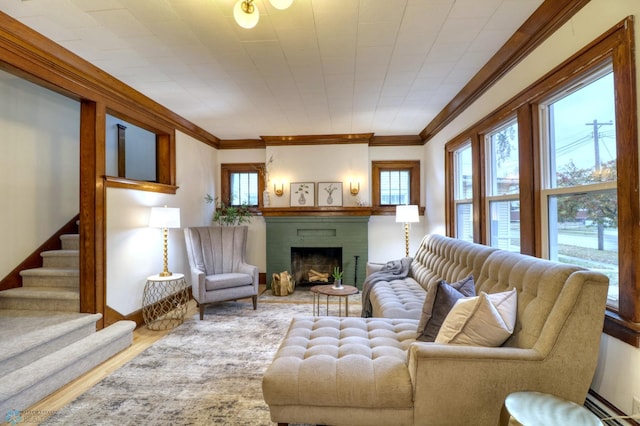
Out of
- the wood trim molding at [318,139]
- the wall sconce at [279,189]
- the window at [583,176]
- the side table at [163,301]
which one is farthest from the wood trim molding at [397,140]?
the side table at [163,301]

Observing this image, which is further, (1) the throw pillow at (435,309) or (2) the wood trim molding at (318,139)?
(2) the wood trim molding at (318,139)

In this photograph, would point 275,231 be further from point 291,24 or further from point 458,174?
point 291,24

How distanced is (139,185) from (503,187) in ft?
12.7

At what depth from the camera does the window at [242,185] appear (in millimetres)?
5638

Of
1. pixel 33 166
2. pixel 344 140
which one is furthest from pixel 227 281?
pixel 344 140

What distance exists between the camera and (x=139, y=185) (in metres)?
3.57

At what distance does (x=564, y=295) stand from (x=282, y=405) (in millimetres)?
1420

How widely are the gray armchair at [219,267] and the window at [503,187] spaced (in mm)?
2930

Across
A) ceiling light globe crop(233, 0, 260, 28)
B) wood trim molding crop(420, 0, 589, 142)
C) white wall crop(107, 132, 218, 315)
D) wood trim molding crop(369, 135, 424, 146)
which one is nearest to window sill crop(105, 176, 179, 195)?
white wall crop(107, 132, 218, 315)

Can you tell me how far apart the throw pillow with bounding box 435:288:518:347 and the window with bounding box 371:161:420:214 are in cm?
388

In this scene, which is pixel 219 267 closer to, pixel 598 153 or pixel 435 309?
pixel 435 309

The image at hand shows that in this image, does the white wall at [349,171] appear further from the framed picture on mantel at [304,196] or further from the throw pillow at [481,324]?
the throw pillow at [481,324]

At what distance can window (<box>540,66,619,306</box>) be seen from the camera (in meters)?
1.70

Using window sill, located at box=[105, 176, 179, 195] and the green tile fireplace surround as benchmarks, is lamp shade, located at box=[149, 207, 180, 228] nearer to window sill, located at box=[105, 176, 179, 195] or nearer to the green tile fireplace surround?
window sill, located at box=[105, 176, 179, 195]
